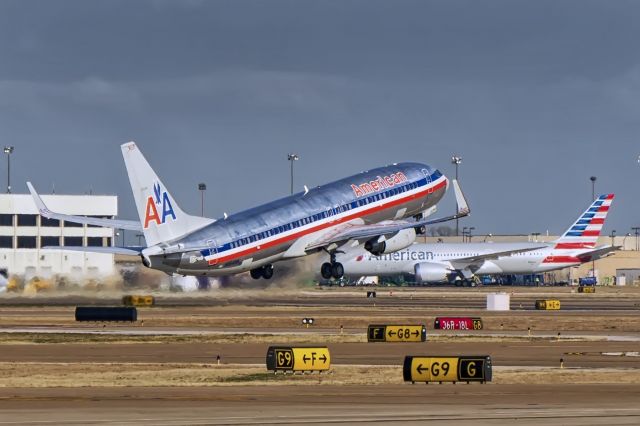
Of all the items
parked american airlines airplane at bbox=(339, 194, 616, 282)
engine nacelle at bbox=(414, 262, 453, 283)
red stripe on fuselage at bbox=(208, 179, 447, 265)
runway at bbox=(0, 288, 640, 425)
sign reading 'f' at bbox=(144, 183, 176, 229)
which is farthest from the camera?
parked american airlines airplane at bbox=(339, 194, 616, 282)

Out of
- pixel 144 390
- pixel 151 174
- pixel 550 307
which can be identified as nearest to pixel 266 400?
pixel 144 390

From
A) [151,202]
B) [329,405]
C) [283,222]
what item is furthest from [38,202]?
[329,405]

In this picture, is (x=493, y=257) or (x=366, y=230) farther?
(x=493, y=257)

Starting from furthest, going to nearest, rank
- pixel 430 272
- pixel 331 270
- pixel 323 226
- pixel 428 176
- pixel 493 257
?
pixel 493 257, pixel 430 272, pixel 428 176, pixel 331 270, pixel 323 226

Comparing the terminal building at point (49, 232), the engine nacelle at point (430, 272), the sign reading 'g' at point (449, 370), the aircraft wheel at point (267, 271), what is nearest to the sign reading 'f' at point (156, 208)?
the aircraft wheel at point (267, 271)

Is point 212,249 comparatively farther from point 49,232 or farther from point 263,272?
point 49,232

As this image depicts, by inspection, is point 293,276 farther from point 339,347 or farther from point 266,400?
point 266,400

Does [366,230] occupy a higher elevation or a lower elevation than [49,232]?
lower

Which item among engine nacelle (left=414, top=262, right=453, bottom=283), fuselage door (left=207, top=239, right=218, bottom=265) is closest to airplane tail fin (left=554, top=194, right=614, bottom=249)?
engine nacelle (left=414, top=262, right=453, bottom=283)

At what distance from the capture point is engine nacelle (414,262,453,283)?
159 m

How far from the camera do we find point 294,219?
87625 mm

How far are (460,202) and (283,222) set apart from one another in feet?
41.4

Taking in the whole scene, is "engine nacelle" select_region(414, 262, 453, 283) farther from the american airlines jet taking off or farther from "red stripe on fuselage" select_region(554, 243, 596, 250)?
the american airlines jet taking off

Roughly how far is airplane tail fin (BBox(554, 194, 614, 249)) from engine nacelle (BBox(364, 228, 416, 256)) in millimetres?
72328
